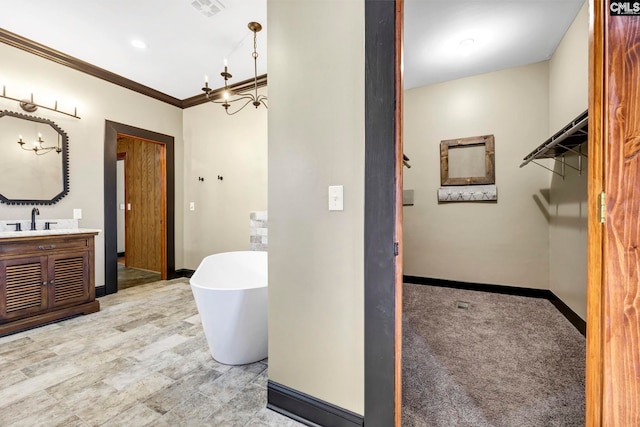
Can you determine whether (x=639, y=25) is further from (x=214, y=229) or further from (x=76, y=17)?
(x=214, y=229)

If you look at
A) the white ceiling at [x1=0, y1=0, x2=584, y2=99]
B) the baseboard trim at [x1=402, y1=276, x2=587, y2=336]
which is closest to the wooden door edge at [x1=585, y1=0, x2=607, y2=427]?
the white ceiling at [x1=0, y1=0, x2=584, y2=99]

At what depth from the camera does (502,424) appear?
136cm

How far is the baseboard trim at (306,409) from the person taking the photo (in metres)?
1.26

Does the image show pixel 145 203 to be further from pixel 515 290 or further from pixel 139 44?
pixel 515 290

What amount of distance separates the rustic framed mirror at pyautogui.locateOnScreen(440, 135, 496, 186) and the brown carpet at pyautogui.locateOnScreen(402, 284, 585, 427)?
1579 mm

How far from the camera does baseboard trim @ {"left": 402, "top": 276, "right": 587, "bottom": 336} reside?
2435 millimetres

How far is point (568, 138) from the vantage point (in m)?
2.21

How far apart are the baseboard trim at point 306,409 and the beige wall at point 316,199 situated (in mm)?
33

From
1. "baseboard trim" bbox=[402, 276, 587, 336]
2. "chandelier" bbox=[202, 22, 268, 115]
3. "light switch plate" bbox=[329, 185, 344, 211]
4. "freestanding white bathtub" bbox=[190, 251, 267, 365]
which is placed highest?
"chandelier" bbox=[202, 22, 268, 115]

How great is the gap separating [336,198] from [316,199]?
0.12 metres

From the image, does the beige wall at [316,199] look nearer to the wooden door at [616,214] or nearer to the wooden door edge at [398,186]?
the wooden door edge at [398,186]

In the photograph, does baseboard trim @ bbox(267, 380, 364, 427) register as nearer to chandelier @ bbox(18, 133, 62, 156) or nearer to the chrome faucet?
the chrome faucet

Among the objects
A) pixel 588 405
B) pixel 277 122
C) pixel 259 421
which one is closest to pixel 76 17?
pixel 277 122

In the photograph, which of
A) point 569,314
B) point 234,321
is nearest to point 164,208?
point 234,321
